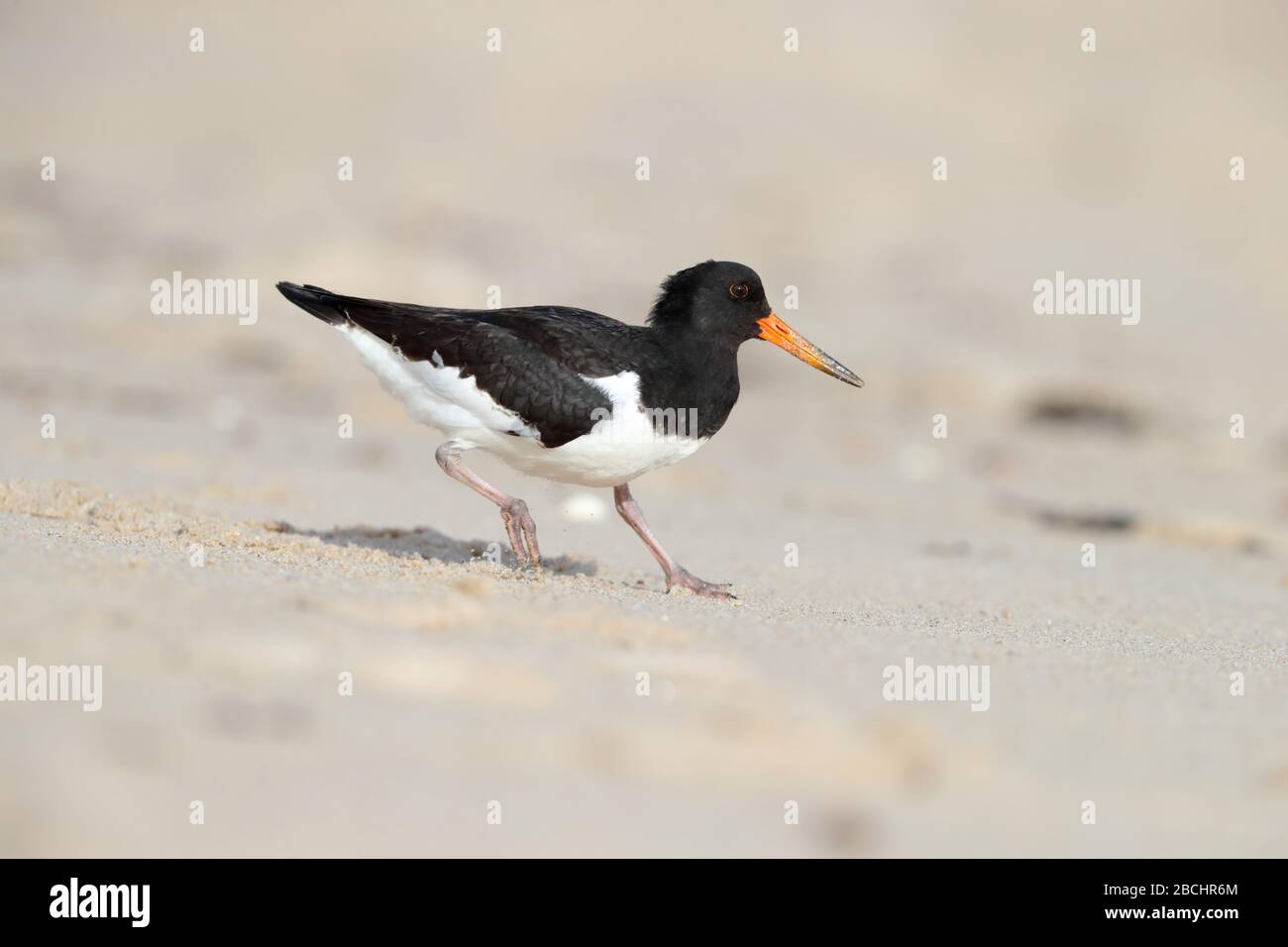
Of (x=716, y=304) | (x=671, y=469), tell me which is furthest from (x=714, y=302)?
(x=671, y=469)

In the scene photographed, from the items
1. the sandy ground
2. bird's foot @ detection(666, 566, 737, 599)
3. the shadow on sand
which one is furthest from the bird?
the sandy ground

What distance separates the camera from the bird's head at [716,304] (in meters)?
7.05

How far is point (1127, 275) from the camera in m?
19.3

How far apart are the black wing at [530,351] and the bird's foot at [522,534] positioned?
422 mm

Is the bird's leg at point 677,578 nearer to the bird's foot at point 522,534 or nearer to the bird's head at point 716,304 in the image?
the bird's foot at point 522,534

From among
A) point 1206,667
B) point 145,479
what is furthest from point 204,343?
point 1206,667

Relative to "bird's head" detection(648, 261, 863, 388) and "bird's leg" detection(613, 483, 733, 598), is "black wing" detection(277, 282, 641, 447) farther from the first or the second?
"bird's leg" detection(613, 483, 733, 598)

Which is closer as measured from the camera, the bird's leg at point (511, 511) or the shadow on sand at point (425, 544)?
the bird's leg at point (511, 511)

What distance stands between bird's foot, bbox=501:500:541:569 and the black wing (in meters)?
0.42

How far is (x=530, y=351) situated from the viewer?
6758mm

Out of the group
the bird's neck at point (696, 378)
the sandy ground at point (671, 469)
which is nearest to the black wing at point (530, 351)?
the bird's neck at point (696, 378)

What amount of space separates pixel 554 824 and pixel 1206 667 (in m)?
3.45

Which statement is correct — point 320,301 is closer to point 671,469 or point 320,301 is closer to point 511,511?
point 511,511

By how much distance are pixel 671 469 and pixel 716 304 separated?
501cm
